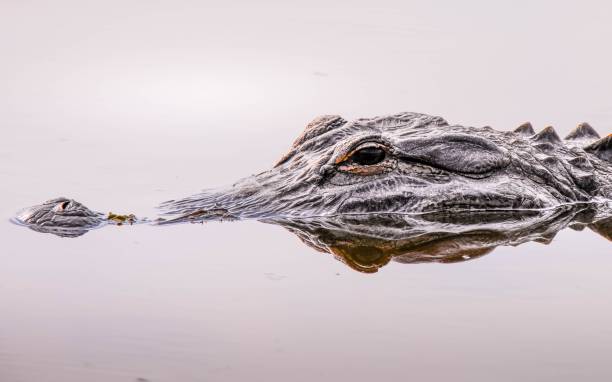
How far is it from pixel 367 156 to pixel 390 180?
0.25 metres

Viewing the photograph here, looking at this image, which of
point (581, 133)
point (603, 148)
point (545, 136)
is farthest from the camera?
point (581, 133)

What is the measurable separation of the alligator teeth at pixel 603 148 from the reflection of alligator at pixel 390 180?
936mm

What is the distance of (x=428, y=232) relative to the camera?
6.98 m

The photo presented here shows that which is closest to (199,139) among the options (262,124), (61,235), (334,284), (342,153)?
(262,124)

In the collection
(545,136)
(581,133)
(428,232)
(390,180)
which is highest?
(581,133)

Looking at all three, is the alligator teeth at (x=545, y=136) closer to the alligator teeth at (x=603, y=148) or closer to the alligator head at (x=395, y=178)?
the alligator head at (x=395, y=178)

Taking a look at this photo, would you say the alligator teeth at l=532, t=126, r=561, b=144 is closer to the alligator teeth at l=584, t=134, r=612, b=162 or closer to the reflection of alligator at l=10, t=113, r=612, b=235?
the reflection of alligator at l=10, t=113, r=612, b=235

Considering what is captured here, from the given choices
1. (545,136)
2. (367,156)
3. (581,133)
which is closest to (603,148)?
(581,133)

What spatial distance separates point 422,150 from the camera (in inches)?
308

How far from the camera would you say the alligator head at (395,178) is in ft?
25.0

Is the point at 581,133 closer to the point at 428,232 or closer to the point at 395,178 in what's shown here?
the point at 395,178

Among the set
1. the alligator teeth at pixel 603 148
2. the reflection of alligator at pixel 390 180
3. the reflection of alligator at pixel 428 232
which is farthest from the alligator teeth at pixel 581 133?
the reflection of alligator at pixel 428 232

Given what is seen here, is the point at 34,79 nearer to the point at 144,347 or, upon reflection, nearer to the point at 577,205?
the point at 577,205

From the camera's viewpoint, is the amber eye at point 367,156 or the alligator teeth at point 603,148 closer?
the amber eye at point 367,156
